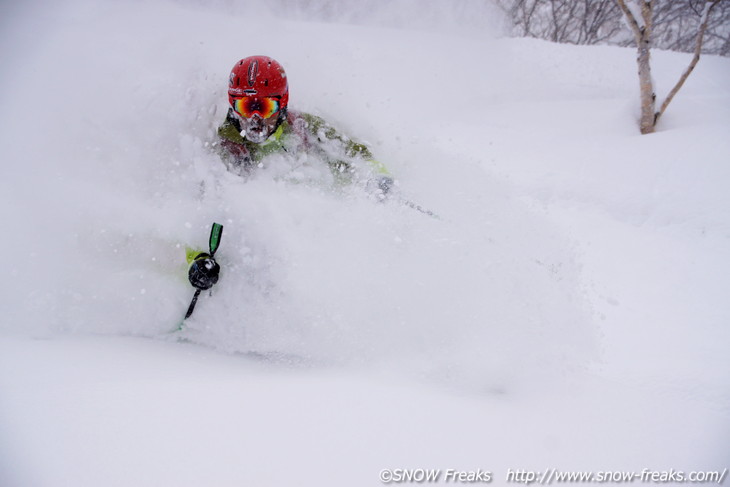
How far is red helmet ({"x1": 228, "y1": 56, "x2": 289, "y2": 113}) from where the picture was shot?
2.99 m

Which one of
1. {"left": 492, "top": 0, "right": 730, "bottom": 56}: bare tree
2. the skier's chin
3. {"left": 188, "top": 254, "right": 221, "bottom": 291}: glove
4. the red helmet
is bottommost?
{"left": 188, "top": 254, "right": 221, "bottom": 291}: glove

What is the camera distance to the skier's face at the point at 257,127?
298 centimetres

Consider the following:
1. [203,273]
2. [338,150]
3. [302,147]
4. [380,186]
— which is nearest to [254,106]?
[302,147]

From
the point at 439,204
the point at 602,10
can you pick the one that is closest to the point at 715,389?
the point at 439,204

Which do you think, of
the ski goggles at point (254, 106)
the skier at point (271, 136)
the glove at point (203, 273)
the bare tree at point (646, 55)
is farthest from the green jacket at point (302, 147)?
the bare tree at point (646, 55)

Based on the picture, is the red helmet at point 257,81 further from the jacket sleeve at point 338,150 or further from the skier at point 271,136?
the jacket sleeve at point 338,150

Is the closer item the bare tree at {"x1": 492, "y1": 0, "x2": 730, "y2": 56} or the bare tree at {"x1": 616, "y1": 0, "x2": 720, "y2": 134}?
the bare tree at {"x1": 616, "y1": 0, "x2": 720, "y2": 134}

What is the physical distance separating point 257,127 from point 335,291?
148cm

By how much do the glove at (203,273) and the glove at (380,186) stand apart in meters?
1.34

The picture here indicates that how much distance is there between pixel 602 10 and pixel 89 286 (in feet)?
51.6

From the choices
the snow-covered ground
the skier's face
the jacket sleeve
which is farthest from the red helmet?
the snow-covered ground

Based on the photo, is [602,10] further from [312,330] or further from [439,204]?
[312,330]

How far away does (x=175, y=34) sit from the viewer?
4.90 meters

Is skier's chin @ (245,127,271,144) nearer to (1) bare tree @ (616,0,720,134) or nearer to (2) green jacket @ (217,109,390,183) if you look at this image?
(2) green jacket @ (217,109,390,183)
